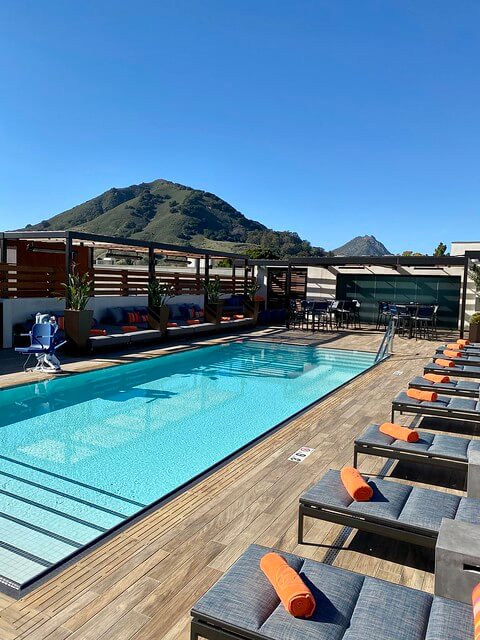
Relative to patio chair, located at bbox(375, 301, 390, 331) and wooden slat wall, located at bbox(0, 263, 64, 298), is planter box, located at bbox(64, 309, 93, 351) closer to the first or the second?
wooden slat wall, located at bbox(0, 263, 64, 298)

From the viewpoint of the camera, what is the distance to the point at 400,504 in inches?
113

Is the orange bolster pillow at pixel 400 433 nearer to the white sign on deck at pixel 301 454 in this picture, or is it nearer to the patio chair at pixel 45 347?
the white sign on deck at pixel 301 454

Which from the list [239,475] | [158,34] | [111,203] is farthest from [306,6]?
[111,203]

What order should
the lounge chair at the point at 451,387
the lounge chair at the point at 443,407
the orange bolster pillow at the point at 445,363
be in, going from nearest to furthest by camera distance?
the lounge chair at the point at 443,407
the lounge chair at the point at 451,387
the orange bolster pillow at the point at 445,363

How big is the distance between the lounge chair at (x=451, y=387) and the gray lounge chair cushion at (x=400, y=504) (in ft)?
11.1

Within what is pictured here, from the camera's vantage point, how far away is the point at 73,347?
1009 cm

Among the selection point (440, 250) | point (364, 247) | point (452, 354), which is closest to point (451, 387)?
point (452, 354)

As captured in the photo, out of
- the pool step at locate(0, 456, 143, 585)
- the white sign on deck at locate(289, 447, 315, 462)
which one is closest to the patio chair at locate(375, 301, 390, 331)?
the white sign on deck at locate(289, 447, 315, 462)

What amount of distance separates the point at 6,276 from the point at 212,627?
10338 millimetres

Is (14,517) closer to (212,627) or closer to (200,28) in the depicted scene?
(212,627)

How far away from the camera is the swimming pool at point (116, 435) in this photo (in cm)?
349

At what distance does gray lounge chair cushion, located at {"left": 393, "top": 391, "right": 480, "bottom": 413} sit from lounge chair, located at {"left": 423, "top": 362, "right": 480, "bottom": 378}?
187 centimetres

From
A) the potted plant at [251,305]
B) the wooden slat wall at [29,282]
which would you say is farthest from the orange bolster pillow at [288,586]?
the potted plant at [251,305]

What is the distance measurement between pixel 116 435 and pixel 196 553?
10.5 ft
